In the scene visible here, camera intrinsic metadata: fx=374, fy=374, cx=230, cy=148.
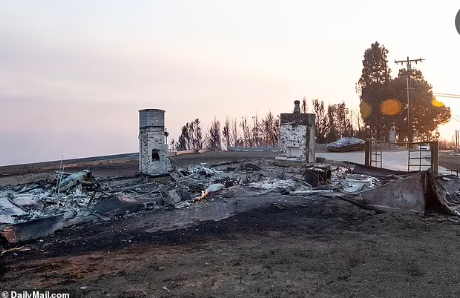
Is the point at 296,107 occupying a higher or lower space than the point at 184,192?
higher

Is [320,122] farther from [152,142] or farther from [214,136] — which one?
[152,142]

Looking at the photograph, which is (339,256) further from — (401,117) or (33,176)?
(401,117)

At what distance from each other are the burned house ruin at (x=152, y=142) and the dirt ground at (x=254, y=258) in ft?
14.2

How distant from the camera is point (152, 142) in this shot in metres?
13.6

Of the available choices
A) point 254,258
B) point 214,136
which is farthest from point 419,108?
point 254,258

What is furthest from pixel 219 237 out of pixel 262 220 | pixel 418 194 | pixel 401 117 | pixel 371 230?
pixel 401 117

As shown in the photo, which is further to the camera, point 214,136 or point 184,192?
point 214,136

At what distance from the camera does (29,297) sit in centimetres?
461

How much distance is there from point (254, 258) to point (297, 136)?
11.3 metres

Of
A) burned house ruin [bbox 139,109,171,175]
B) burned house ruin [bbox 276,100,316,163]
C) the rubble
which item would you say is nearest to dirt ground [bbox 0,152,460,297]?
the rubble

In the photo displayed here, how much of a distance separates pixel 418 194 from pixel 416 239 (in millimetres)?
2560

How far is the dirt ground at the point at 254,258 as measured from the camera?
4805mm

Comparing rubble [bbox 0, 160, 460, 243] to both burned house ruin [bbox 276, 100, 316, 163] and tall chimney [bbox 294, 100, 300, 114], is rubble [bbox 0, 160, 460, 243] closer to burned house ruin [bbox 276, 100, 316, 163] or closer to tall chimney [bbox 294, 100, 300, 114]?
burned house ruin [bbox 276, 100, 316, 163]

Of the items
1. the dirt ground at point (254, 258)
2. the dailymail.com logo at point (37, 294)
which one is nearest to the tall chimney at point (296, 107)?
the dirt ground at point (254, 258)
